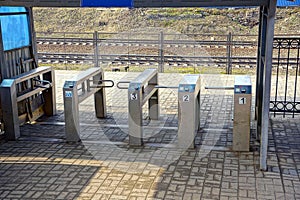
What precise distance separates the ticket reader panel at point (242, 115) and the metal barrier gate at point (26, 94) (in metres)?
3.28

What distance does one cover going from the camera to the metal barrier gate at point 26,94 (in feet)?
19.9

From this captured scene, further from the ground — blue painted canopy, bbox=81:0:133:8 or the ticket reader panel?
blue painted canopy, bbox=81:0:133:8

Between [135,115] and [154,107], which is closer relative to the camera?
[135,115]

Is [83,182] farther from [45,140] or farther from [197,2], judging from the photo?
[197,2]

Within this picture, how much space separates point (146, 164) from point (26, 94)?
2.57 metres

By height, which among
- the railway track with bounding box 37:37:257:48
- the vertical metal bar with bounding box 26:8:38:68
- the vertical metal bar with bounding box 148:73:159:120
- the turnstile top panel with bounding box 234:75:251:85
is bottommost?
the vertical metal bar with bounding box 148:73:159:120

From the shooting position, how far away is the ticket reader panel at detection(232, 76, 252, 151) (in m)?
5.42

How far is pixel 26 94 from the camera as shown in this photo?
258 inches

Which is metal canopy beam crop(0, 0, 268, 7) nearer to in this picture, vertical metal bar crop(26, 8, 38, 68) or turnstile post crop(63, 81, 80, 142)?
turnstile post crop(63, 81, 80, 142)

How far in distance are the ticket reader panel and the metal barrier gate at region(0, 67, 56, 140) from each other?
129 inches

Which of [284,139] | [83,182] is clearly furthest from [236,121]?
[83,182]

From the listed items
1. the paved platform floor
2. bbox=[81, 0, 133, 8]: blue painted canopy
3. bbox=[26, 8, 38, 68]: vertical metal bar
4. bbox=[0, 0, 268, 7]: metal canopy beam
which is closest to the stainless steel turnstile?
the paved platform floor

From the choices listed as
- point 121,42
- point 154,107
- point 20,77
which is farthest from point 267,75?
point 121,42

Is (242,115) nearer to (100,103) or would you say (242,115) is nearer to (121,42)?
(100,103)
